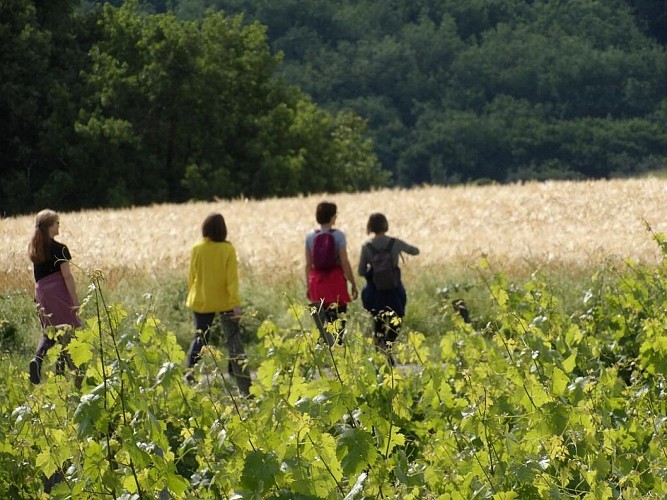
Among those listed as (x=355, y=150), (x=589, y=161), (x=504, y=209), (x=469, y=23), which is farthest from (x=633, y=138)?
(x=504, y=209)

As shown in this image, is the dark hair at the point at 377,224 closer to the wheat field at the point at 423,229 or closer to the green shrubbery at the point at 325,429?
the wheat field at the point at 423,229

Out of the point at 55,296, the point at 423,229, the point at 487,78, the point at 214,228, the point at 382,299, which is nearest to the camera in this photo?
the point at 55,296

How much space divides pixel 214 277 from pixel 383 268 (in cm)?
144

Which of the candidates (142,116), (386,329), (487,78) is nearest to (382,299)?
(386,329)

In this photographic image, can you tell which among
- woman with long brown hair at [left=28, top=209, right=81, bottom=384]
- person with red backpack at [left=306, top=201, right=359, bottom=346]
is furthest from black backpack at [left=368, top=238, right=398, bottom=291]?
woman with long brown hair at [left=28, top=209, right=81, bottom=384]

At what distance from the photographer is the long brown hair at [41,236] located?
9545 mm

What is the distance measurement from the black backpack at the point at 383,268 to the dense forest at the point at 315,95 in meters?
37.6

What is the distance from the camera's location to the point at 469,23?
13262 centimetres

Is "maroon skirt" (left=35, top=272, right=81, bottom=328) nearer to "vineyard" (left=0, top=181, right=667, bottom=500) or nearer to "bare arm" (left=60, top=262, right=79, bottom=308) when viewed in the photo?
"bare arm" (left=60, top=262, right=79, bottom=308)

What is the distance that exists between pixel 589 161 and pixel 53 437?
105m

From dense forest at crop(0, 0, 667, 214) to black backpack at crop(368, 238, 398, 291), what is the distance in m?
37.6

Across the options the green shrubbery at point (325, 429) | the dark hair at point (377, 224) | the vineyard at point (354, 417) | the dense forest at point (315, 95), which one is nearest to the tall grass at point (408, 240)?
the dark hair at point (377, 224)

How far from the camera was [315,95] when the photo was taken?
122m

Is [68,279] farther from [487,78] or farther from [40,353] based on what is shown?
[487,78]
